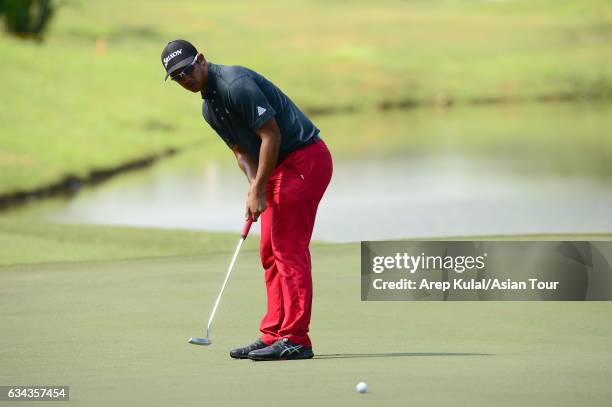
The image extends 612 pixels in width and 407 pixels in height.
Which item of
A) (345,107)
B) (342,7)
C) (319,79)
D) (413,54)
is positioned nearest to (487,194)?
(345,107)

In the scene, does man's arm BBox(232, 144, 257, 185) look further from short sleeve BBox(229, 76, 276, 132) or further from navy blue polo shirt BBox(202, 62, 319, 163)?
short sleeve BBox(229, 76, 276, 132)

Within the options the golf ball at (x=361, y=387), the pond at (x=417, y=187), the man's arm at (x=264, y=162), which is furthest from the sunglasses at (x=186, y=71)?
the pond at (x=417, y=187)

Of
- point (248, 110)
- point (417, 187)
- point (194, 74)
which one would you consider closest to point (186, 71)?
point (194, 74)

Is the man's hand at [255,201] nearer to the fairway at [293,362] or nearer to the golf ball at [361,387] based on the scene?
the fairway at [293,362]

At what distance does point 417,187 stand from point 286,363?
1808 centimetres

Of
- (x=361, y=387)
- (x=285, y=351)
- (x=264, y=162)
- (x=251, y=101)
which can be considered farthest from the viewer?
(x=285, y=351)

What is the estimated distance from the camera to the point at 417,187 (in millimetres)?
24094

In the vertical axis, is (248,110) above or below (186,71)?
below

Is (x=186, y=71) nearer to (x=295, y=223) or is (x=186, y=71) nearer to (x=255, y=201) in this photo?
(x=255, y=201)

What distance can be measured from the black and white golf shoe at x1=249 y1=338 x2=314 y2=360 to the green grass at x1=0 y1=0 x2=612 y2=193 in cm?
1749

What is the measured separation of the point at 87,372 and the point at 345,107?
46.2m

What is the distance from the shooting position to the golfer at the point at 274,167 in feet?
20.3

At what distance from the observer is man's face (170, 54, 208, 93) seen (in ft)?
20.3

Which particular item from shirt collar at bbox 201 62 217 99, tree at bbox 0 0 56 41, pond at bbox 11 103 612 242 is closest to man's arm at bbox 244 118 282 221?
shirt collar at bbox 201 62 217 99
